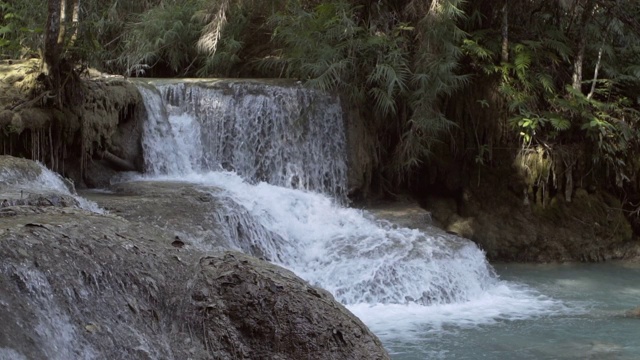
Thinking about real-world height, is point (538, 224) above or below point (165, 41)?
below

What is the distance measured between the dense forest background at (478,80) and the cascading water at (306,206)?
0.75 m

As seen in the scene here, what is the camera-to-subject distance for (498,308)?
891 centimetres

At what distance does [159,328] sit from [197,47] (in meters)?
11.0

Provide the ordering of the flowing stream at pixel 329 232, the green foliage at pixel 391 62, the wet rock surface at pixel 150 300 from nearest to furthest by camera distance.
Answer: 1. the wet rock surface at pixel 150 300
2. the flowing stream at pixel 329 232
3. the green foliage at pixel 391 62

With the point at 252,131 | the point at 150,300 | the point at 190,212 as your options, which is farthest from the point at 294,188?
the point at 150,300

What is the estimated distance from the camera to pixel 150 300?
343 centimetres

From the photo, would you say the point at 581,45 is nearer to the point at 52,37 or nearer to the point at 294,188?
the point at 294,188

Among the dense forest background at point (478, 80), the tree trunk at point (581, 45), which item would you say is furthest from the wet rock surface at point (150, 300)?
the tree trunk at point (581, 45)

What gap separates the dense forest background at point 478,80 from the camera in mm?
11578

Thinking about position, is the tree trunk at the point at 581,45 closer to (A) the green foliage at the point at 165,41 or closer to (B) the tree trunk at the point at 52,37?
(A) the green foliage at the point at 165,41

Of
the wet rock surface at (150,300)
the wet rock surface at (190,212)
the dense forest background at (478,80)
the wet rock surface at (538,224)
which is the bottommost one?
the wet rock surface at (538,224)

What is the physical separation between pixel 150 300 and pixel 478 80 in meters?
9.52

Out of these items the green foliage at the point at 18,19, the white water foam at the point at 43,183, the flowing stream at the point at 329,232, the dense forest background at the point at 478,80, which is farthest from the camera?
the green foliage at the point at 18,19

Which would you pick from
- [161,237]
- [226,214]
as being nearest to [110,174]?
[226,214]
